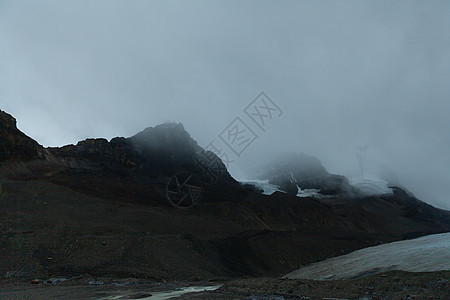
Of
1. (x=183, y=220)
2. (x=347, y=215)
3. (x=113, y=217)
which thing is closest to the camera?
(x=113, y=217)

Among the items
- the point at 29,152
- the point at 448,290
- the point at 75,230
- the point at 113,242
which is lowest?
the point at 448,290

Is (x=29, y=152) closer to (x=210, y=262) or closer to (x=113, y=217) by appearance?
(x=113, y=217)

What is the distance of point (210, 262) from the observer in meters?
31.3

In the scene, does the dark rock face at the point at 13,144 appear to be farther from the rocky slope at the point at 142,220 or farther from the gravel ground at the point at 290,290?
the gravel ground at the point at 290,290

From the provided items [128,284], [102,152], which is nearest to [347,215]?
[102,152]

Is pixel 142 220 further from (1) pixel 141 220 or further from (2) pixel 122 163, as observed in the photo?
(2) pixel 122 163

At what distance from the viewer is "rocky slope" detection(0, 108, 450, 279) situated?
84.4 ft

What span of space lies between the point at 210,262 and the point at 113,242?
8.78 m

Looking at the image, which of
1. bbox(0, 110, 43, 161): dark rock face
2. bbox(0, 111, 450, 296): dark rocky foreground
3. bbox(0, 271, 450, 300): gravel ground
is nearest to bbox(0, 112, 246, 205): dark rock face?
bbox(0, 110, 43, 161): dark rock face

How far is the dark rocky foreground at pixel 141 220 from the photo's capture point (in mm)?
25516

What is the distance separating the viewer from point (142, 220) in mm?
41750

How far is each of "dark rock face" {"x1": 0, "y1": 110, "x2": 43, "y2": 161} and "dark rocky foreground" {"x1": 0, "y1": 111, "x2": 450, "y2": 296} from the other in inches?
7.8

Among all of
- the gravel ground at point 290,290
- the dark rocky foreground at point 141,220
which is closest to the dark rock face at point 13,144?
the dark rocky foreground at point 141,220

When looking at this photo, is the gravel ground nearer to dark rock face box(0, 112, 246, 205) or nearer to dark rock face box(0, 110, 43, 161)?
dark rock face box(0, 112, 246, 205)
